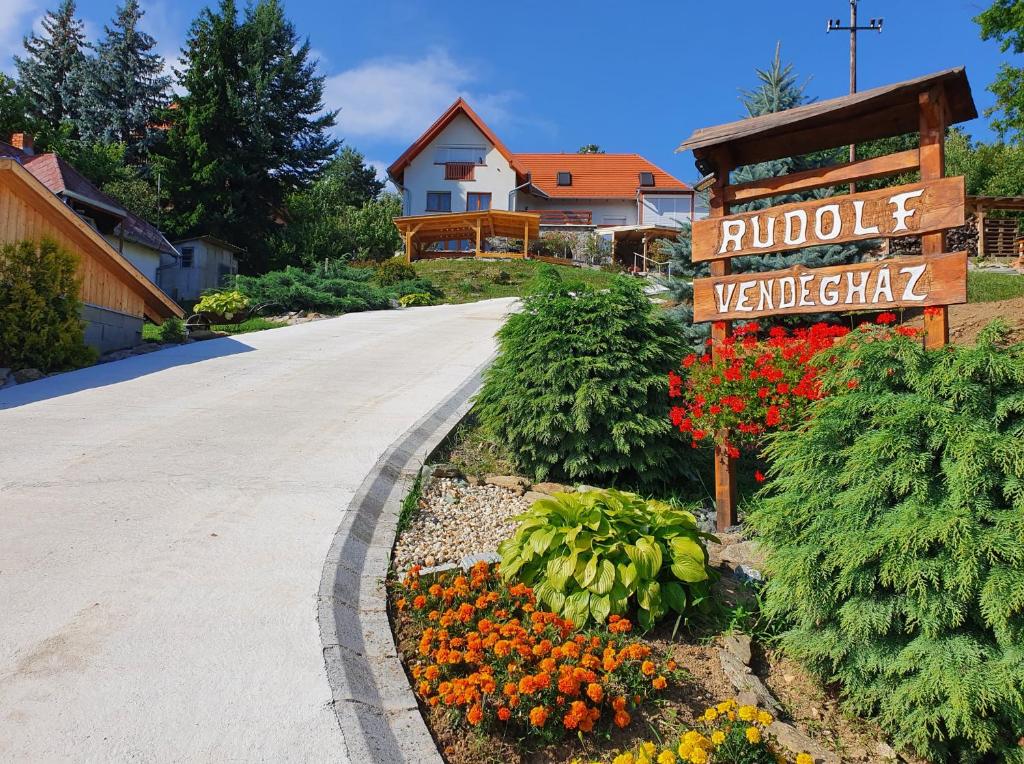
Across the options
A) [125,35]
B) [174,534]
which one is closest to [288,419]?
[174,534]

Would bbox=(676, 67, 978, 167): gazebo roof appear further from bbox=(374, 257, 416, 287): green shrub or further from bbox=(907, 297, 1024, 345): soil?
bbox=(374, 257, 416, 287): green shrub

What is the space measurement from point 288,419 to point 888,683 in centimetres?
583

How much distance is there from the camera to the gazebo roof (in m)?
4.67

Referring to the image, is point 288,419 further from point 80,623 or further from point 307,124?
point 307,124

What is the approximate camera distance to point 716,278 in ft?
18.2

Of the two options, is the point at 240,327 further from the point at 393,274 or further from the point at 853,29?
the point at 853,29

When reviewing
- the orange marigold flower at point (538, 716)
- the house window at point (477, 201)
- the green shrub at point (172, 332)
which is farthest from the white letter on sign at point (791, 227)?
the house window at point (477, 201)

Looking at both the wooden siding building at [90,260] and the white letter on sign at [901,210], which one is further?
the wooden siding building at [90,260]

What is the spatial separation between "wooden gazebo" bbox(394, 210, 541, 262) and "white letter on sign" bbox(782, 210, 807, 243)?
2629cm

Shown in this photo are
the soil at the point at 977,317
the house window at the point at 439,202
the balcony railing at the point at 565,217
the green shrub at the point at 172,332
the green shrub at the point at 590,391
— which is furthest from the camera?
the balcony railing at the point at 565,217

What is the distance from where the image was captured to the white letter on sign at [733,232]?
544 cm

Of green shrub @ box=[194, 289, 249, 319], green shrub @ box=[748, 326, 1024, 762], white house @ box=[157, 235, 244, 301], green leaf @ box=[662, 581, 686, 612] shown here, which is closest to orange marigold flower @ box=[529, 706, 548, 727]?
green leaf @ box=[662, 581, 686, 612]

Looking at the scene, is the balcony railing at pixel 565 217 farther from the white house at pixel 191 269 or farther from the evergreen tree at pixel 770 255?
the evergreen tree at pixel 770 255

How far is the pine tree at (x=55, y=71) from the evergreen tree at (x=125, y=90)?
1.86m
